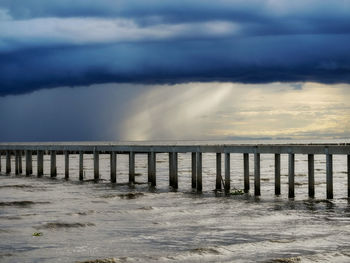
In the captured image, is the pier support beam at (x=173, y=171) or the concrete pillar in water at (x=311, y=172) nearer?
the concrete pillar in water at (x=311, y=172)

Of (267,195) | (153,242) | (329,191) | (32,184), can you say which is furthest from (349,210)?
(32,184)

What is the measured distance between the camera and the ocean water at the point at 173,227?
13156 millimetres

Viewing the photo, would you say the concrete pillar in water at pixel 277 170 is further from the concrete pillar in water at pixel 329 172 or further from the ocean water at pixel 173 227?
the concrete pillar in water at pixel 329 172

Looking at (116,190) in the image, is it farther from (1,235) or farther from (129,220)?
(1,235)

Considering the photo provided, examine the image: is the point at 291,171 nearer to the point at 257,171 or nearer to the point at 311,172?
the point at 311,172

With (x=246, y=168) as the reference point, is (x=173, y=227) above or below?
below

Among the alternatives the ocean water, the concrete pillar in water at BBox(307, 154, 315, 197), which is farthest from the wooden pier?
the ocean water

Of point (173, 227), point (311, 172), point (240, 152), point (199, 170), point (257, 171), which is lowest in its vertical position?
point (173, 227)

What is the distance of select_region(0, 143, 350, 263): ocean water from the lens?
1316cm

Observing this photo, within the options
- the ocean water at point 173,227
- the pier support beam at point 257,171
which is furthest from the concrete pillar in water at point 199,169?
the pier support beam at point 257,171

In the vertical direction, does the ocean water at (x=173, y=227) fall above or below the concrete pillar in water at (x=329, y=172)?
below

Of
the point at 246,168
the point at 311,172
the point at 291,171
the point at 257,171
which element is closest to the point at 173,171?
the point at 246,168

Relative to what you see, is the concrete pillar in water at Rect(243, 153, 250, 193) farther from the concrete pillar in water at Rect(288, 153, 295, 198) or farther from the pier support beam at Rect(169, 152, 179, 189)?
the pier support beam at Rect(169, 152, 179, 189)

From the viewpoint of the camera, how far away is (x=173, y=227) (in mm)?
17562
